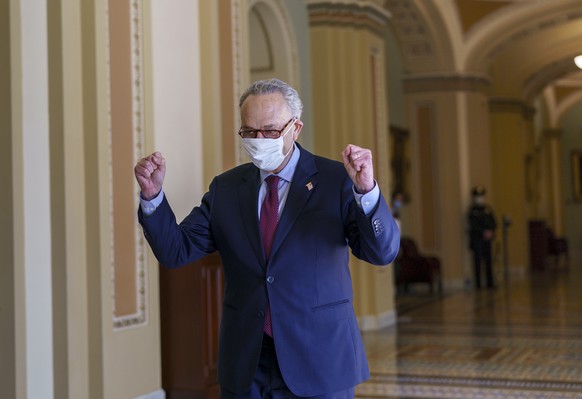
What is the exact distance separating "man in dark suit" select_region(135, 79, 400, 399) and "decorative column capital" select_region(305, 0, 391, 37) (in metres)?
7.07

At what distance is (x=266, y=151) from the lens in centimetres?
243

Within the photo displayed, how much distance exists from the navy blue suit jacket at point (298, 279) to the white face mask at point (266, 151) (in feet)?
0.31

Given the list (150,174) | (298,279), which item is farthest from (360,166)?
(150,174)

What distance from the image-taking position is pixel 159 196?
249cm

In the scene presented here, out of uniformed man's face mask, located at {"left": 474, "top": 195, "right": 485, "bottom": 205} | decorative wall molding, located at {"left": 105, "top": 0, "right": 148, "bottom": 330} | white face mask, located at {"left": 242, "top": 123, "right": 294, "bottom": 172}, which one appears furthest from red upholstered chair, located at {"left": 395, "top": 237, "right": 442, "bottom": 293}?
white face mask, located at {"left": 242, "top": 123, "right": 294, "bottom": 172}

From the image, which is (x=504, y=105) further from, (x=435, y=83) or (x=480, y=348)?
(x=480, y=348)

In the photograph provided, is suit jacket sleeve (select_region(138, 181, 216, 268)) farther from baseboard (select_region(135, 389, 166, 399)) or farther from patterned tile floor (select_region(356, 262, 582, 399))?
patterned tile floor (select_region(356, 262, 582, 399))

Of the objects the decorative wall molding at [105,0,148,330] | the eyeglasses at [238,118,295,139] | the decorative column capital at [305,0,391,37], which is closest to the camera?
the eyeglasses at [238,118,295,139]

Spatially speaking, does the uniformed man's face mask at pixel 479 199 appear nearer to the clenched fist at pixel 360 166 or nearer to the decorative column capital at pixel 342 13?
the decorative column capital at pixel 342 13

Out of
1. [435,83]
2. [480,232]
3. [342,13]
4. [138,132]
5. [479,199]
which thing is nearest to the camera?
[138,132]

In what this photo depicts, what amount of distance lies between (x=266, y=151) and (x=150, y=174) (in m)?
0.32

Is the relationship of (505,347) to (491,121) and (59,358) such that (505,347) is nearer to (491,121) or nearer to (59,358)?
(59,358)

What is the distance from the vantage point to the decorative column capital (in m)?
9.43

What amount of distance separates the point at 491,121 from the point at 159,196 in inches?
625
